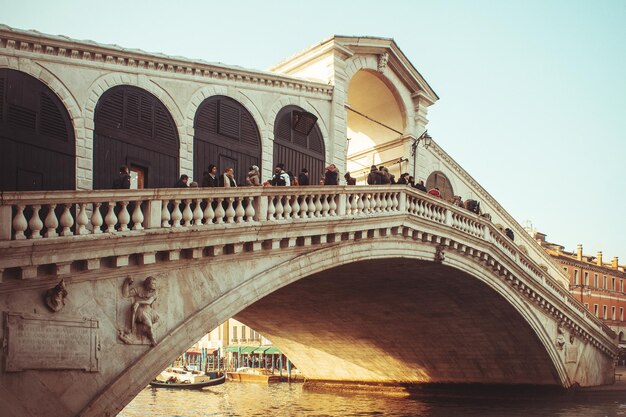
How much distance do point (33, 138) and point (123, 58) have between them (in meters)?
2.13

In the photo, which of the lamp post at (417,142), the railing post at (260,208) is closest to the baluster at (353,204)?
the railing post at (260,208)

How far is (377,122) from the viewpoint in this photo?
18.2 m

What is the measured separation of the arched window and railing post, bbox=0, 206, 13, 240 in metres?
13.9

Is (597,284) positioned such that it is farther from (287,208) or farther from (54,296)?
(54,296)

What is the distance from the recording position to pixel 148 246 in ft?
31.1

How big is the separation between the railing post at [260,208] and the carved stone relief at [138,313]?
7.10 feet

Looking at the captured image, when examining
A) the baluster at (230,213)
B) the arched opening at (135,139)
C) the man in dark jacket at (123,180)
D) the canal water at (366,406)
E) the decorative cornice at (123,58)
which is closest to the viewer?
the decorative cornice at (123,58)

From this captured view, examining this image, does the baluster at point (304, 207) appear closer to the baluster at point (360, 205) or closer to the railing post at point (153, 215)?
the baluster at point (360, 205)

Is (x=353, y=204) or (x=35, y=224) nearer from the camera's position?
(x=35, y=224)

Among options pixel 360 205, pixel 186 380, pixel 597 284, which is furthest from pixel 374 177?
pixel 597 284

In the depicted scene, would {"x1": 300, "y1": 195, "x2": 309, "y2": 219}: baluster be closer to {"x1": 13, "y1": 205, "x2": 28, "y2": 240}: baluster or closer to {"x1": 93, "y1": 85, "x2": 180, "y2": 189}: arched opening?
{"x1": 93, "y1": 85, "x2": 180, "y2": 189}: arched opening

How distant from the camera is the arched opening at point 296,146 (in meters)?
14.7

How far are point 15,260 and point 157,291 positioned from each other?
2.23 metres

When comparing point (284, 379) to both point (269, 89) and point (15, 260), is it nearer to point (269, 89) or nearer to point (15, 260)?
point (269, 89)
